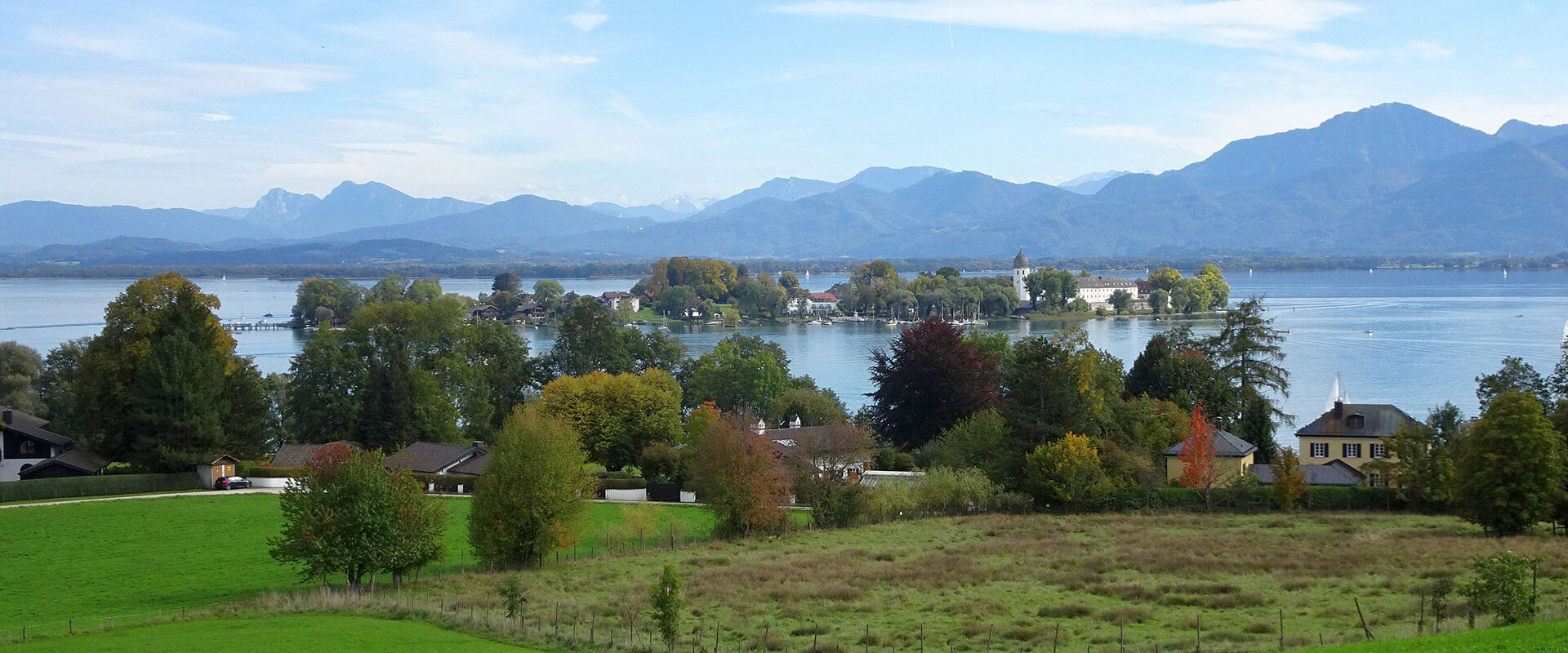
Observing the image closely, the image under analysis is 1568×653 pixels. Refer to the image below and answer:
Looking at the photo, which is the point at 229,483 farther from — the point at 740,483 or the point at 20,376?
the point at 20,376

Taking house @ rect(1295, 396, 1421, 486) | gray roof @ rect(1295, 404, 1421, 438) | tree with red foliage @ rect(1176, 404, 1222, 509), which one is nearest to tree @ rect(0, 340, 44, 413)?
tree with red foliage @ rect(1176, 404, 1222, 509)

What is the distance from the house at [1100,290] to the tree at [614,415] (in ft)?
348

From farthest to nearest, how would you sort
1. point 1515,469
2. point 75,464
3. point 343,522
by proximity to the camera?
point 75,464
point 1515,469
point 343,522

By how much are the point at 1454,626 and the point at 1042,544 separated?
11.8 metres

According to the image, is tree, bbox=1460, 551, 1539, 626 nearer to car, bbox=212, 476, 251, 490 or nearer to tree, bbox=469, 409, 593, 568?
tree, bbox=469, 409, 593, 568

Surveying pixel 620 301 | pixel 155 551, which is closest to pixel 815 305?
pixel 620 301

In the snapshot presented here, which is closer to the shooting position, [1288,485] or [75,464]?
[1288,485]

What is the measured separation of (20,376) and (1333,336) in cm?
9192

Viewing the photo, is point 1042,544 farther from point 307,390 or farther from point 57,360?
point 57,360

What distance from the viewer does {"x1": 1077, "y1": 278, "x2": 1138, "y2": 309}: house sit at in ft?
473

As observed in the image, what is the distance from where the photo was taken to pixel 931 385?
42688mm

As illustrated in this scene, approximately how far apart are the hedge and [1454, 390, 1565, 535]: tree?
35.8 metres

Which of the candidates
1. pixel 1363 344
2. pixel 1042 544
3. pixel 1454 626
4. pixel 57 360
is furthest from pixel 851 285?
pixel 1454 626

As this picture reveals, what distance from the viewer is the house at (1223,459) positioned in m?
35.8
